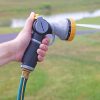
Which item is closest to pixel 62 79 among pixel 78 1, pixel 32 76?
pixel 32 76

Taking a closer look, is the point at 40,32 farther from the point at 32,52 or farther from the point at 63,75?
the point at 63,75

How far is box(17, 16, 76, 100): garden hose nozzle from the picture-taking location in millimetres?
1880

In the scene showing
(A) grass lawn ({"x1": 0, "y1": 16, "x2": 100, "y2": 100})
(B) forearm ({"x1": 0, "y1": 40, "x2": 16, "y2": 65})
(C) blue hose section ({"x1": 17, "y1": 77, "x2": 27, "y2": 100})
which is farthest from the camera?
(A) grass lawn ({"x1": 0, "y1": 16, "x2": 100, "y2": 100})

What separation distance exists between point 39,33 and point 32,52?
98 millimetres

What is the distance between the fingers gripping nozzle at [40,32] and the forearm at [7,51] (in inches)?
4.2

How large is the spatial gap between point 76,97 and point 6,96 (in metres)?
1.36

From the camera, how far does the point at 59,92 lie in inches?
293

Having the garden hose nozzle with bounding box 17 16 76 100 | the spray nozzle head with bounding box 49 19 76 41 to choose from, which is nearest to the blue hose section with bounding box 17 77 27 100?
the garden hose nozzle with bounding box 17 16 76 100

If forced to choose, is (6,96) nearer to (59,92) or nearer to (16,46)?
(59,92)

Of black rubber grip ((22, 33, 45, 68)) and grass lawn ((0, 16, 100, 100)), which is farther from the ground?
black rubber grip ((22, 33, 45, 68))

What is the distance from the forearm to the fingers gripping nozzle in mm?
106

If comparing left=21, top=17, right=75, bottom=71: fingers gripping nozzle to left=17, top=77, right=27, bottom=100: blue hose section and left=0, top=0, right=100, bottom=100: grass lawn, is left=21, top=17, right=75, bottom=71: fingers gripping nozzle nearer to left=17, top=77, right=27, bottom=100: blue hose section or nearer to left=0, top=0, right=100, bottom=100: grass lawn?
left=17, top=77, right=27, bottom=100: blue hose section

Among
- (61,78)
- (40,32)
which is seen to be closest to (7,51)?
(40,32)

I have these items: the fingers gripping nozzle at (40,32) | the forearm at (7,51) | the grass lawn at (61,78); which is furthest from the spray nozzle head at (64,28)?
the grass lawn at (61,78)
